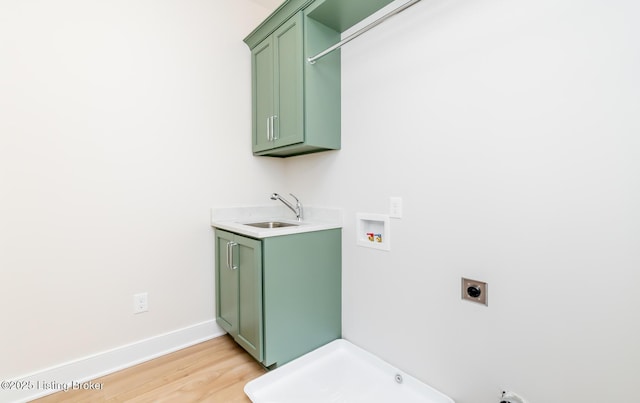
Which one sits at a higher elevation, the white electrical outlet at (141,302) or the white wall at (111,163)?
the white wall at (111,163)

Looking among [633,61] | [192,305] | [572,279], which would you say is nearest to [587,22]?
[633,61]

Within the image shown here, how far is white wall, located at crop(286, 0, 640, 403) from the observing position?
91 cm

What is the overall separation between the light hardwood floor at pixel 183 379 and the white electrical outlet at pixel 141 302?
1.10 ft

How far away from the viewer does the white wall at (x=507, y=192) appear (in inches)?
35.9

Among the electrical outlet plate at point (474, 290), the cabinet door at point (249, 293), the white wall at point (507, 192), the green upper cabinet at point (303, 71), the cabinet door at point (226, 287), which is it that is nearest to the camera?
the white wall at point (507, 192)

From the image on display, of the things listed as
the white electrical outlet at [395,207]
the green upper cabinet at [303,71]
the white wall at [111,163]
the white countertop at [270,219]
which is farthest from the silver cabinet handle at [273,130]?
the white electrical outlet at [395,207]

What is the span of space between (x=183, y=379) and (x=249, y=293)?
0.60 meters

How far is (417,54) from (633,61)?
84cm

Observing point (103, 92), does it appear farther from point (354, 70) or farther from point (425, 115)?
point (425, 115)

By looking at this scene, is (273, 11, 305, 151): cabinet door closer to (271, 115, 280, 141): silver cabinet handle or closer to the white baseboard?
(271, 115, 280, 141): silver cabinet handle

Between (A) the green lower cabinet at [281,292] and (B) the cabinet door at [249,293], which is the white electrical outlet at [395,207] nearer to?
(A) the green lower cabinet at [281,292]

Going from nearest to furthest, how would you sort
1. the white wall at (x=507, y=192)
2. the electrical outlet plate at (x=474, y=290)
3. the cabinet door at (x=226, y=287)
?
the white wall at (x=507, y=192), the electrical outlet plate at (x=474, y=290), the cabinet door at (x=226, y=287)

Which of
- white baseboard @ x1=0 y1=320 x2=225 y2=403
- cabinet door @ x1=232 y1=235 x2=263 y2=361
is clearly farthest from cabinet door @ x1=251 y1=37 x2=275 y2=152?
white baseboard @ x1=0 y1=320 x2=225 y2=403

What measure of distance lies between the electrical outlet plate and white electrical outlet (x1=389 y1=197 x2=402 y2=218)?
466 millimetres
